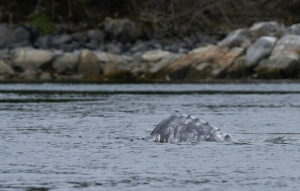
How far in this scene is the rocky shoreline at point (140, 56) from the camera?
73.2 meters

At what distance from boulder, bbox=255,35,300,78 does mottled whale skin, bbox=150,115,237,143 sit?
45.3 meters

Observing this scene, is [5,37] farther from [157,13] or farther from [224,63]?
[224,63]

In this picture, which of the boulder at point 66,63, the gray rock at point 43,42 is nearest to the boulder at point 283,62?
the boulder at point 66,63

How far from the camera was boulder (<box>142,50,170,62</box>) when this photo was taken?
81469 millimetres

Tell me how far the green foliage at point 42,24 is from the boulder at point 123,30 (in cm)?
507

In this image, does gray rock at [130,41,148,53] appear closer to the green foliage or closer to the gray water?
the green foliage

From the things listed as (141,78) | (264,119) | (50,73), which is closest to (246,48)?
(141,78)

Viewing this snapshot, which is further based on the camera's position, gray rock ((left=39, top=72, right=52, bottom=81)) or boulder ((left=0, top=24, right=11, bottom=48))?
boulder ((left=0, top=24, right=11, bottom=48))

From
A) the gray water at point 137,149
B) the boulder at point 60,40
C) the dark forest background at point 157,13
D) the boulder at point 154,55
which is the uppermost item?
the dark forest background at point 157,13

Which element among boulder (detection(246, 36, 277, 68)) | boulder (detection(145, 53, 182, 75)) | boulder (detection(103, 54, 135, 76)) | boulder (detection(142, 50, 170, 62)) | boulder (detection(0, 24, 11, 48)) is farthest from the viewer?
boulder (detection(0, 24, 11, 48))

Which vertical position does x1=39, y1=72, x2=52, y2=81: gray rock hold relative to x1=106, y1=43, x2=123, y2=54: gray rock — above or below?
below

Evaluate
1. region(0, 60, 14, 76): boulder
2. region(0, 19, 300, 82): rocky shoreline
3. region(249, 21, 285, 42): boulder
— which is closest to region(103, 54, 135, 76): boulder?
region(0, 19, 300, 82): rocky shoreline

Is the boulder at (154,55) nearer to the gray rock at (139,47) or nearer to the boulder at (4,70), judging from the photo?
the gray rock at (139,47)

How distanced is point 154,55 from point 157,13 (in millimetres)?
19557
